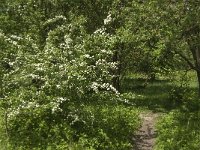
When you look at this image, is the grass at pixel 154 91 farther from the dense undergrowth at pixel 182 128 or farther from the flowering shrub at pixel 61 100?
the flowering shrub at pixel 61 100

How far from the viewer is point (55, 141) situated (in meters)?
12.1

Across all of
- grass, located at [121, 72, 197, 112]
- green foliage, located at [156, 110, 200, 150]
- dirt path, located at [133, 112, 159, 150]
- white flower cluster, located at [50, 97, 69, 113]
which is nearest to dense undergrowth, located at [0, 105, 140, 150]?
dirt path, located at [133, 112, 159, 150]

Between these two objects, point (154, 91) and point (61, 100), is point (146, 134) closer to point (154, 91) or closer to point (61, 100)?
point (61, 100)

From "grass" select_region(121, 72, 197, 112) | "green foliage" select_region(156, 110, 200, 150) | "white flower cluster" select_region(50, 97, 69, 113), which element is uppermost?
"grass" select_region(121, 72, 197, 112)

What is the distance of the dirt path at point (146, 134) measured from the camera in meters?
13.1

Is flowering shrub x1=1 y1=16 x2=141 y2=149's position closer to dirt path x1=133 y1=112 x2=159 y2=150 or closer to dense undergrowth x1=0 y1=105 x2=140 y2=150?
dense undergrowth x1=0 y1=105 x2=140 y2=150

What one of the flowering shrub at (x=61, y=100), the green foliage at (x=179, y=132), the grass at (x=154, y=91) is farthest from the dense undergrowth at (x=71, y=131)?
the grass at (x=154, y=91)

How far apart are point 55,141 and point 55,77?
1.95 m

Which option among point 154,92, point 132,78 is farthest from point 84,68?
point 132,78

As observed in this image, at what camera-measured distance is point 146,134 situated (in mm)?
14266

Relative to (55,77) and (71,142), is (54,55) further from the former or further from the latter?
(71,142)

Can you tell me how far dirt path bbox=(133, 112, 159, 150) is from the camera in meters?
13.1

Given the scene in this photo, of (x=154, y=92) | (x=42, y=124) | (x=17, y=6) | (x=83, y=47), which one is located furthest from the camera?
(x=154, y=92)

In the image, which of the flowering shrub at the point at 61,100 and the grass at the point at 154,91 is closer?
the flowering shrub at the point at 61,100
